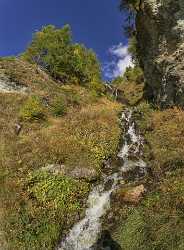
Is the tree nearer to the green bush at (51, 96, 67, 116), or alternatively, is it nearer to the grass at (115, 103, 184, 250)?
the green bush at (51, 96, 67, 116)

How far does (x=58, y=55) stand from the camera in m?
62.7

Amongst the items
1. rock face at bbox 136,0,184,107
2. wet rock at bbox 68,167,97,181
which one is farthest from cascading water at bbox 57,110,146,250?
rock face at bbox 136,0,184,107

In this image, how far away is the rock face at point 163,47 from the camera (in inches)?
1719

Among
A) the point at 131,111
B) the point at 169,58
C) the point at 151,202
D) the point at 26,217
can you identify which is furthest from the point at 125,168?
the point at 169,58

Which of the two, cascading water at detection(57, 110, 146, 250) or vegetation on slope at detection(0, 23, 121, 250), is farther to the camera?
vegetation on slope at detection(0, 23, 121, 250)

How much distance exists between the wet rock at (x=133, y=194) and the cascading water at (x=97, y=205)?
3.44ft

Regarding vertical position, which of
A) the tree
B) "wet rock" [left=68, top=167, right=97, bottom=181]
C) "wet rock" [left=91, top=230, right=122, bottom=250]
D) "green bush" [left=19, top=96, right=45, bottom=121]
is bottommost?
"wet rock" [left=91, top=230, right=122, bottom=250]

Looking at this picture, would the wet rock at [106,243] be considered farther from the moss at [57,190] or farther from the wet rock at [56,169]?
the wet rock at [56,169]

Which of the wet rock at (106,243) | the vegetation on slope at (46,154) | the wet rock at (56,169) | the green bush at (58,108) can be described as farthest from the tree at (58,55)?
the wet rock at (106,243)

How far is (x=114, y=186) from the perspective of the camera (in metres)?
30.5

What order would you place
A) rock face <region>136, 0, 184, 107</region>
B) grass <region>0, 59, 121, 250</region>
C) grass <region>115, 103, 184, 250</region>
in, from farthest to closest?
rock face <region>136, 0, 184, 107</region>, grass <region>0, 59, 121, 250</region>, grass <region>115, 103, 184, 250</region>

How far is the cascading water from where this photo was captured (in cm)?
2606

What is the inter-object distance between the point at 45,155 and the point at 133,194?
846 centimetres

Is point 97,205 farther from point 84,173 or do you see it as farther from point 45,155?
point 45,155
